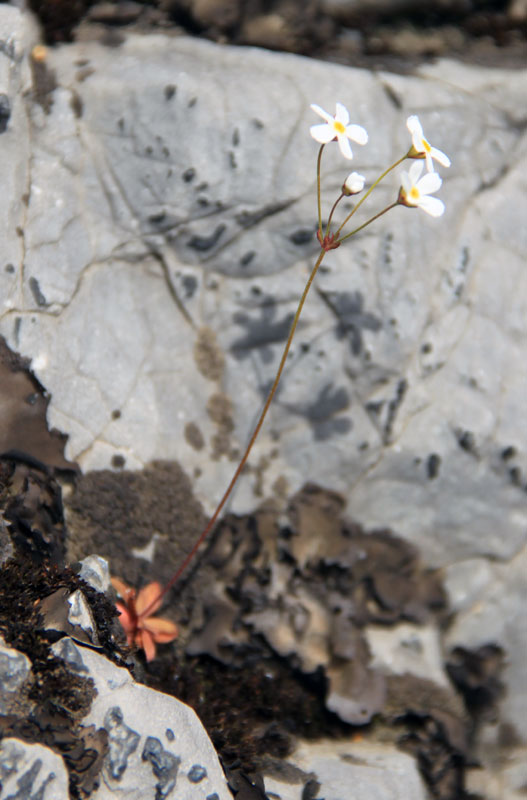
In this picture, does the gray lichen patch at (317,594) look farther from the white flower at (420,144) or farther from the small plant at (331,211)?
the white flower at (420,144)

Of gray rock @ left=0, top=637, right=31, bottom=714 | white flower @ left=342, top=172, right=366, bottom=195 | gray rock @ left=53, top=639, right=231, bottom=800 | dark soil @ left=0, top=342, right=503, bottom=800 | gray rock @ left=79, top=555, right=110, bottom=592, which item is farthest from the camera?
dark soil @ left=0, top=342, right=503, bottom=800

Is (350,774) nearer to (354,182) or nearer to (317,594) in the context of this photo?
(317,594)

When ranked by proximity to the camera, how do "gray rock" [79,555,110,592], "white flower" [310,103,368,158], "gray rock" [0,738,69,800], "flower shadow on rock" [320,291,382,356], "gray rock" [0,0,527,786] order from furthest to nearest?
1. "flower shadow on rock" [320,291,382,356]
2. "gray rock" [0,0,527,786]
3. "gray rock" [79,555,110,592]
4. "white flower" [310,103,368,158]
5. "gray rock" [0,738,69,800]

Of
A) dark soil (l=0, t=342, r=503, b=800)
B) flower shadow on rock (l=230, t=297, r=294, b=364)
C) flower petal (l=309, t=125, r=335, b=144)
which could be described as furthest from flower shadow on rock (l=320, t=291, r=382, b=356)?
flower petal (l=309, t=125, r=335, b=144)

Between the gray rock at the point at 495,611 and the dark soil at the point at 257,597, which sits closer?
the dark soil at the point at 257,597

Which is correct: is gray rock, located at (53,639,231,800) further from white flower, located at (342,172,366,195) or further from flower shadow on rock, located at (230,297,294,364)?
white flower, located at (342,172,366,195)

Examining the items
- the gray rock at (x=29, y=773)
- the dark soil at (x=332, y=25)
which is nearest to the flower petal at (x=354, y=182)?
the dark soil at (x=332, y=25)
